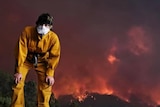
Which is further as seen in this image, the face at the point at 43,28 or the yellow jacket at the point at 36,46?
the yellow jacket at the point at 36,46

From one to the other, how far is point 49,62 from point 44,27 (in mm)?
766

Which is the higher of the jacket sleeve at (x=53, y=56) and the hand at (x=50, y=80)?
the jacket sleeve at (x=53, y=56)

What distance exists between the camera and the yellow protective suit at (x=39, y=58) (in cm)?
991

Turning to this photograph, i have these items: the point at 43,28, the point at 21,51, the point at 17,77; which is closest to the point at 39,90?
the point at 17,77

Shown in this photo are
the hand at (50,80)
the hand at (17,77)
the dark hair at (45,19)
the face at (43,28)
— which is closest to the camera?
the dark hair at (45,19)

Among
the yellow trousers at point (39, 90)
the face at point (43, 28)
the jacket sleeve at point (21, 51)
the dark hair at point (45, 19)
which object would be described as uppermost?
the dark hair at point (45, 19)

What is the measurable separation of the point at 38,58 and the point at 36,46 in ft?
0.99

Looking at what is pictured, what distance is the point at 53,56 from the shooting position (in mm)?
10102

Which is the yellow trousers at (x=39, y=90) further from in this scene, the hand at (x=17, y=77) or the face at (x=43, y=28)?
the face at (x=43, y=28)

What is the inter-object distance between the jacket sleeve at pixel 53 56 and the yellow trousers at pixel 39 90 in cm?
17

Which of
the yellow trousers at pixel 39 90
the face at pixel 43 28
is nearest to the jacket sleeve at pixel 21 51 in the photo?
the yellow trousers at pixel 39 90

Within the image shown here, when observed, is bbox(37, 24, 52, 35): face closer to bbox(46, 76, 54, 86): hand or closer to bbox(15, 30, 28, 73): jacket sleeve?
bbox(15, 30, 28, 73): jacket sleeve

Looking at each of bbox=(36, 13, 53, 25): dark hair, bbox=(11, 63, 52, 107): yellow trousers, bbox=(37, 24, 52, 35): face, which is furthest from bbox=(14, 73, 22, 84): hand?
bbox=(36, 13, 53, 25): dark hair

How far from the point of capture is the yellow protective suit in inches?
390
